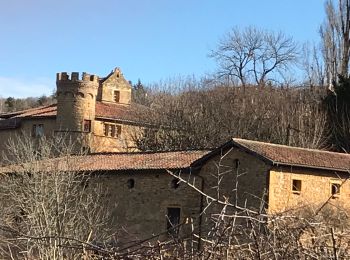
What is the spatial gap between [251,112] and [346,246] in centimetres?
3433

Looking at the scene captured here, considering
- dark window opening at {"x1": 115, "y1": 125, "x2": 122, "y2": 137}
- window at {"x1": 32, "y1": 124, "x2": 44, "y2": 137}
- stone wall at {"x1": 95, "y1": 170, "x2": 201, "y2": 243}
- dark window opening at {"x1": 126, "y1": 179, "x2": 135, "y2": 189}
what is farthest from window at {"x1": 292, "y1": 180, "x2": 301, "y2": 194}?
window at {"x1": 32, "y1": 124, "x2": 44, "y2": 137}

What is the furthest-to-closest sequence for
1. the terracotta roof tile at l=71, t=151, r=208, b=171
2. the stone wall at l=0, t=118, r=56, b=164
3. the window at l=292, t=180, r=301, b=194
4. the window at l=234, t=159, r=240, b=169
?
the stone wall at l=0, t=118, r=56, b=164 < the terracotta roof tile at l=71, t=151, r=208, b=171 < the window at l=234, t=159, r=240, b=169 < the window at l=292, t=180, r=301, b=194

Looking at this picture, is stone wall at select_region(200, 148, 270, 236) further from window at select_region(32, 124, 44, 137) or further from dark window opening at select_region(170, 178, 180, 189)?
window at select_region(32, 124, 44, 137)

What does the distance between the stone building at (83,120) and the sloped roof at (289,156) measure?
1653 centimetres

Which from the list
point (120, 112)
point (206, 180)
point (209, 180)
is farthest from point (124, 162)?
point (120, 112)

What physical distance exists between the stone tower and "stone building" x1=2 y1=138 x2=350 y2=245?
11.8 m

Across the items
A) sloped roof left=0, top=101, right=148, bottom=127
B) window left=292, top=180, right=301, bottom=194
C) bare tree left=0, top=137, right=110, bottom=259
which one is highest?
sloped roof left=0, top=101, right=148, bottom=127

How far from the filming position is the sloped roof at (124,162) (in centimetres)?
2700

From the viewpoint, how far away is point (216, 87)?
147 feet

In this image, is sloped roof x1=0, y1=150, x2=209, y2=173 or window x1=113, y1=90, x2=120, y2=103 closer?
sloped roof x1=0, y1=150, x2=209, y2=173

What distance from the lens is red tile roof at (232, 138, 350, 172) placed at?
23406 mm

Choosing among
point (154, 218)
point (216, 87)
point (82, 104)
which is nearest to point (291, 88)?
point (216, 87)

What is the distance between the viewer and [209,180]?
997 inches

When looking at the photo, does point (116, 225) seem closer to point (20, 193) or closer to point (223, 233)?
point (20, 193)
